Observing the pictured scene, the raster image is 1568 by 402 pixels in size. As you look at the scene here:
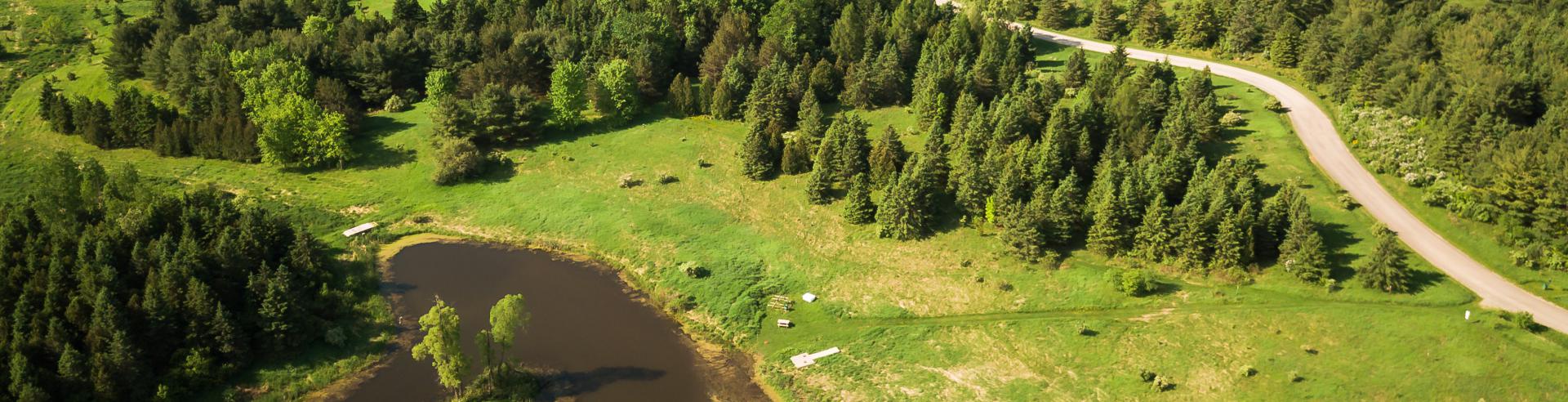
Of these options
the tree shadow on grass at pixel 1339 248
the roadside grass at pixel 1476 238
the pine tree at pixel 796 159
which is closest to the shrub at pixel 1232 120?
the roadside grass at pixel 1476 238

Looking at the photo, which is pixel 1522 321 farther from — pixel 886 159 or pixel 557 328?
pixel 557 328

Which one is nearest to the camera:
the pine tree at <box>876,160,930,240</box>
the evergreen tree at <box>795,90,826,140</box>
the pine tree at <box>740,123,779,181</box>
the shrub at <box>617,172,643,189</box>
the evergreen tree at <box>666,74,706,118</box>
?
the pine tree at <box>876,160,930,240</box>

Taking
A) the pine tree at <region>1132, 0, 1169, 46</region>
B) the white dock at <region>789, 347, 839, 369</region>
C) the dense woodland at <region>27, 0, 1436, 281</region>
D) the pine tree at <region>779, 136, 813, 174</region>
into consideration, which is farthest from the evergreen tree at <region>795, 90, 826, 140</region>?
the pine tree at <region>1132, 0, 1169, 46</region>

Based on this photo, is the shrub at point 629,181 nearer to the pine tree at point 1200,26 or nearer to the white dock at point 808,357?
the white dock at point 808,357

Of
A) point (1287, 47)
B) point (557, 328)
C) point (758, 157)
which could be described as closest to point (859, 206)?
point (758, 157)

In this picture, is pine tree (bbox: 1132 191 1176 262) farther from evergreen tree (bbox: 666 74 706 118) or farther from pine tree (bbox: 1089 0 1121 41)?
pine tree (bbox: 1089 0 1121 41)

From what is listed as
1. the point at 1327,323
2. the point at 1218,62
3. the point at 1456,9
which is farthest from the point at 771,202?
the point at 1456,9
